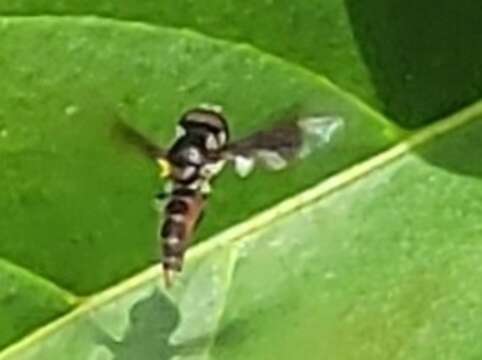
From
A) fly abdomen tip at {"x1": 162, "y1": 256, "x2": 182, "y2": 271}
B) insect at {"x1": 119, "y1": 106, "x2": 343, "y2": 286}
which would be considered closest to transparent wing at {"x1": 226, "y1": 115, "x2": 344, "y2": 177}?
insect at {"x1": 119, "y1": 106, "x2": 343, "y2": 286}

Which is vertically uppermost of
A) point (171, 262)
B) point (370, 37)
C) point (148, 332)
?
point (370, 37)

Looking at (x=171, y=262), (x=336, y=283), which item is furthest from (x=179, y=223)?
(x=336, y=283)

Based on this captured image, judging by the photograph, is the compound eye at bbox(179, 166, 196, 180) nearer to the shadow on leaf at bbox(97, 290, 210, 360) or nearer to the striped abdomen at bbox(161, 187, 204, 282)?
the striped abdomen at bbox(161, 187, 204, 282)

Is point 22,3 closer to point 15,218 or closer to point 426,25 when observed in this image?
point 15,218

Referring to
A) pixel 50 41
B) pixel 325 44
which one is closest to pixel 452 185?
pixel 325 44

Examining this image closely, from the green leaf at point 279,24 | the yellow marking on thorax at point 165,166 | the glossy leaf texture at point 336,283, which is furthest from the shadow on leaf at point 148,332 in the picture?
the green leaf at point 279,24

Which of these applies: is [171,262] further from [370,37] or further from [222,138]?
[370,37]

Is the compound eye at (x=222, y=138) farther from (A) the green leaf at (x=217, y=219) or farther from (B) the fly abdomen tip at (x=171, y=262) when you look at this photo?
(B) the fly abdomen tip at (x=171, y=262)

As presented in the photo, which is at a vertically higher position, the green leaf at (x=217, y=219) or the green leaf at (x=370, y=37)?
the green leaf at (x=370, y=37)
